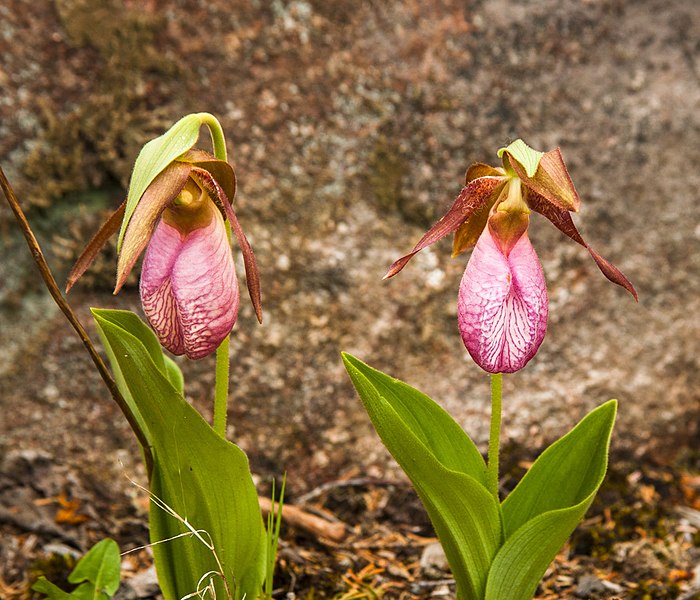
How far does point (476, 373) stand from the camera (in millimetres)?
2670

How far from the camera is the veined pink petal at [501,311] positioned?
148 cm

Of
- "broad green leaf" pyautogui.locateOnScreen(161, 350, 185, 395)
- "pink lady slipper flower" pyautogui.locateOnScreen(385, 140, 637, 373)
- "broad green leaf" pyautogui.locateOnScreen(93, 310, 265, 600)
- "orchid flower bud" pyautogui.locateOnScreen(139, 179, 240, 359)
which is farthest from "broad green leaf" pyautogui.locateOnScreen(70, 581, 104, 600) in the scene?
"pink lady slipper flower" pyautogui.locateOnScreen(385, 140, 637, 373)

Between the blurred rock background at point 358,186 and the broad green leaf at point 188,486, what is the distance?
78 centimetres

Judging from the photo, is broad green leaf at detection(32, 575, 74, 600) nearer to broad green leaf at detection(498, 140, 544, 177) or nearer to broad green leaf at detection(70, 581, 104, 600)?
broad green leaf at detection(70, 581, 104, 600)

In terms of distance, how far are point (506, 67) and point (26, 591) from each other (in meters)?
2.10

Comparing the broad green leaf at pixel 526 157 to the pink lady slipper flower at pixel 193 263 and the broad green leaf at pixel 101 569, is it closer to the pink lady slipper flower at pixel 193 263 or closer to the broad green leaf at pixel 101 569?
the pink lady slipper flower at pixel 193 263

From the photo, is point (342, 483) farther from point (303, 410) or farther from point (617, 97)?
point (617, 97)

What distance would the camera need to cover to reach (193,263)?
1493 millimetres

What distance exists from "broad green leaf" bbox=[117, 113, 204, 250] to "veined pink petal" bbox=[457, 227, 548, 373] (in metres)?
0.56

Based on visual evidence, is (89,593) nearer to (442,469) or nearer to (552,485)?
(442,469)

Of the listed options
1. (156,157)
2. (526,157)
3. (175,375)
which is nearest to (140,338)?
(175,375)

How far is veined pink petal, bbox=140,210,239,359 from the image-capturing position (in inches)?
58.1

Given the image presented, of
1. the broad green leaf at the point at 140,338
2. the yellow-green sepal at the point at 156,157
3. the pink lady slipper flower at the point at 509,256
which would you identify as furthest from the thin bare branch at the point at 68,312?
the pink lady slipper flower at the point at 509,256

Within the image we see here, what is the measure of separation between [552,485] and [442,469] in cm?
35
